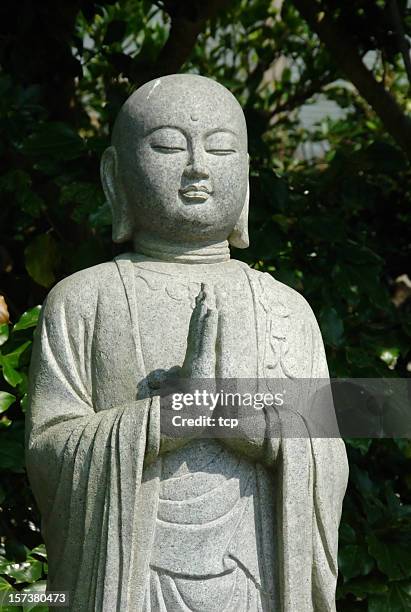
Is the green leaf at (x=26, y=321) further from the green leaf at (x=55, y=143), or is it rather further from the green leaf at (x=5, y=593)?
the green leaf at (x=5, y=593)

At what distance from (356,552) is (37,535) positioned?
1530 mm

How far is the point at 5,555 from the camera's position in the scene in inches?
215

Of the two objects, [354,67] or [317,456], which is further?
[354,67]

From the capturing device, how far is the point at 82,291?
383 centimetres

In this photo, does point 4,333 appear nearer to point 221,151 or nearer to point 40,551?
point 40,551

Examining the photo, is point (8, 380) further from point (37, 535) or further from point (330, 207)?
point (330, 207)

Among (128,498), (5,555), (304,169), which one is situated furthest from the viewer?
(304,169)

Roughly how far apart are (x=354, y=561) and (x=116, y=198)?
217 cm

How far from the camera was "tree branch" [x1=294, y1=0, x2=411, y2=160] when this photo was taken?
246 inches

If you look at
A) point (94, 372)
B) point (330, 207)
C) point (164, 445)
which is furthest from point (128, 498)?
point (330, 207)

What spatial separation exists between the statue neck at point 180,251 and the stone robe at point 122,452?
7cm

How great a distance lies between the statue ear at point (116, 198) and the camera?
4008 millimetres

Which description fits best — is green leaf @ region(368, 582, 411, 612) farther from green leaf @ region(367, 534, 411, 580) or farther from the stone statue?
the stone statue

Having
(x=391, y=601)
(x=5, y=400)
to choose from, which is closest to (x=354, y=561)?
(x=391, y=601)
